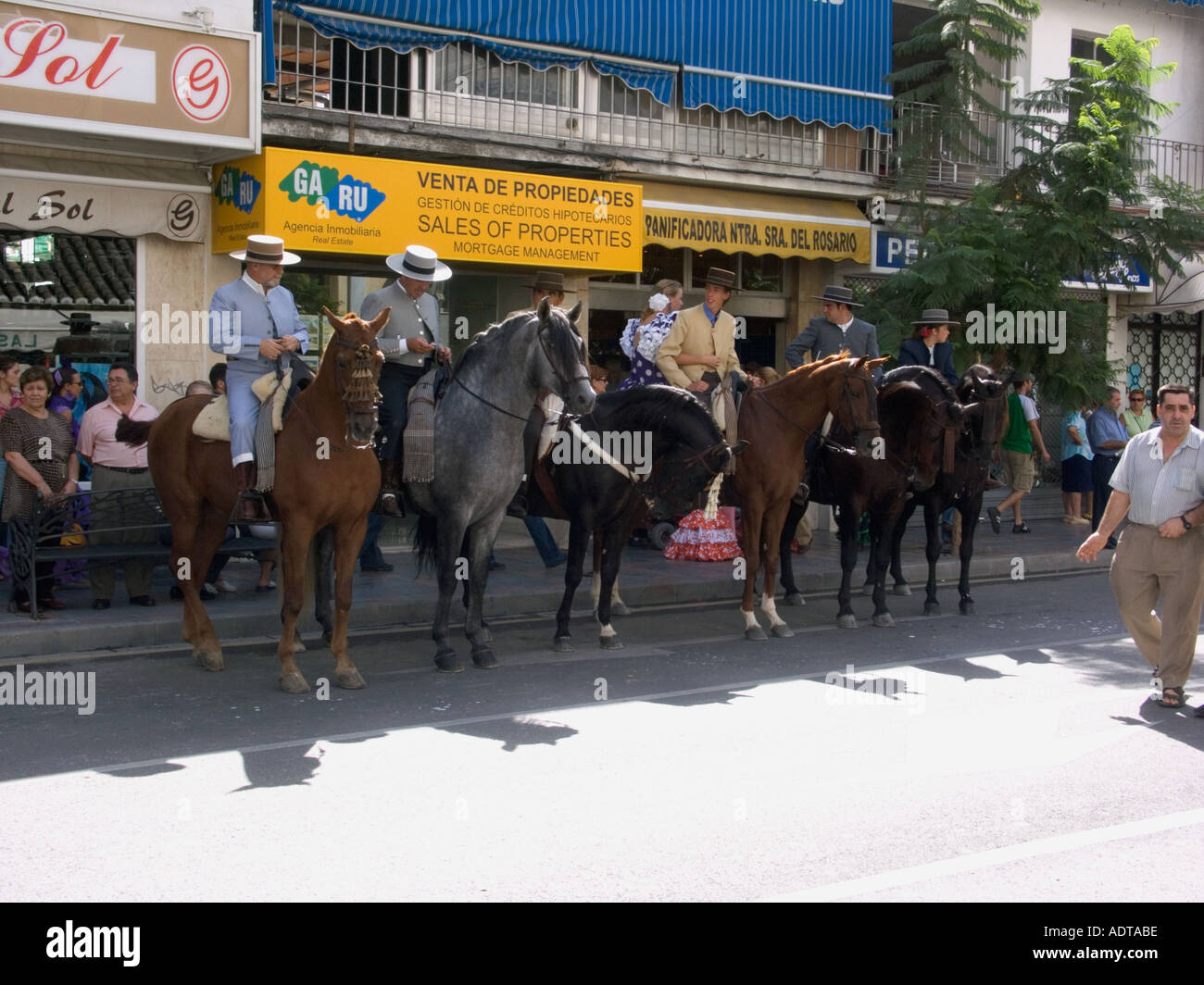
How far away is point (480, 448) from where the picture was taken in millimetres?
8922

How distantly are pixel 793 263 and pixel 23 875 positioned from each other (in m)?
15.1

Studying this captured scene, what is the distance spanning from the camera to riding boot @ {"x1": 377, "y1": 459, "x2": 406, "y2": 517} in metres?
9.01

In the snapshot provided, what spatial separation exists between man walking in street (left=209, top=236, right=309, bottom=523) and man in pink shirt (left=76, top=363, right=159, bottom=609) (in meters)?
1.89

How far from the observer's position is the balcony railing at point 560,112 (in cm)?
1421

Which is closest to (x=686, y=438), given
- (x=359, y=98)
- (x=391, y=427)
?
(x=391, y=427)

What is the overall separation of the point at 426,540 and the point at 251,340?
1.94 metres

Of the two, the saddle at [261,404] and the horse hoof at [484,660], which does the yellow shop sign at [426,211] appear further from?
the horse hoof at [484,660]

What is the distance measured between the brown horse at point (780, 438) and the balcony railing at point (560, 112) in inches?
228

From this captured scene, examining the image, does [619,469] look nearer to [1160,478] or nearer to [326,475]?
[326,475]

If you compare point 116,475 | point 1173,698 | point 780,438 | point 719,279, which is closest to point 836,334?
point 719,279

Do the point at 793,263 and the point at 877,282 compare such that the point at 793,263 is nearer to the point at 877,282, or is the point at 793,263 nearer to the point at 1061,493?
the point at 877,282

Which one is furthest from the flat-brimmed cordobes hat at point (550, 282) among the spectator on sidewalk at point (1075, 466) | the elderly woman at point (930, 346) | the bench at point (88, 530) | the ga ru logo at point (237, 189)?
the spectator on sidewalk at point (1075, 466)

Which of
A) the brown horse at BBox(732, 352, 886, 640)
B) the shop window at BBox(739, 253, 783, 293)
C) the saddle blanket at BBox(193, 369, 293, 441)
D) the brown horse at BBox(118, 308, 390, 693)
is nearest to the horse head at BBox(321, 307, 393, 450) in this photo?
the brown horse at BBox(118, 308, 390, 693)

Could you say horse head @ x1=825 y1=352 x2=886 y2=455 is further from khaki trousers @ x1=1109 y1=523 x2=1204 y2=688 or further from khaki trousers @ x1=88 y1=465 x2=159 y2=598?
khaki trousers @ x1=88 y1=465 x2=159 y2=598
